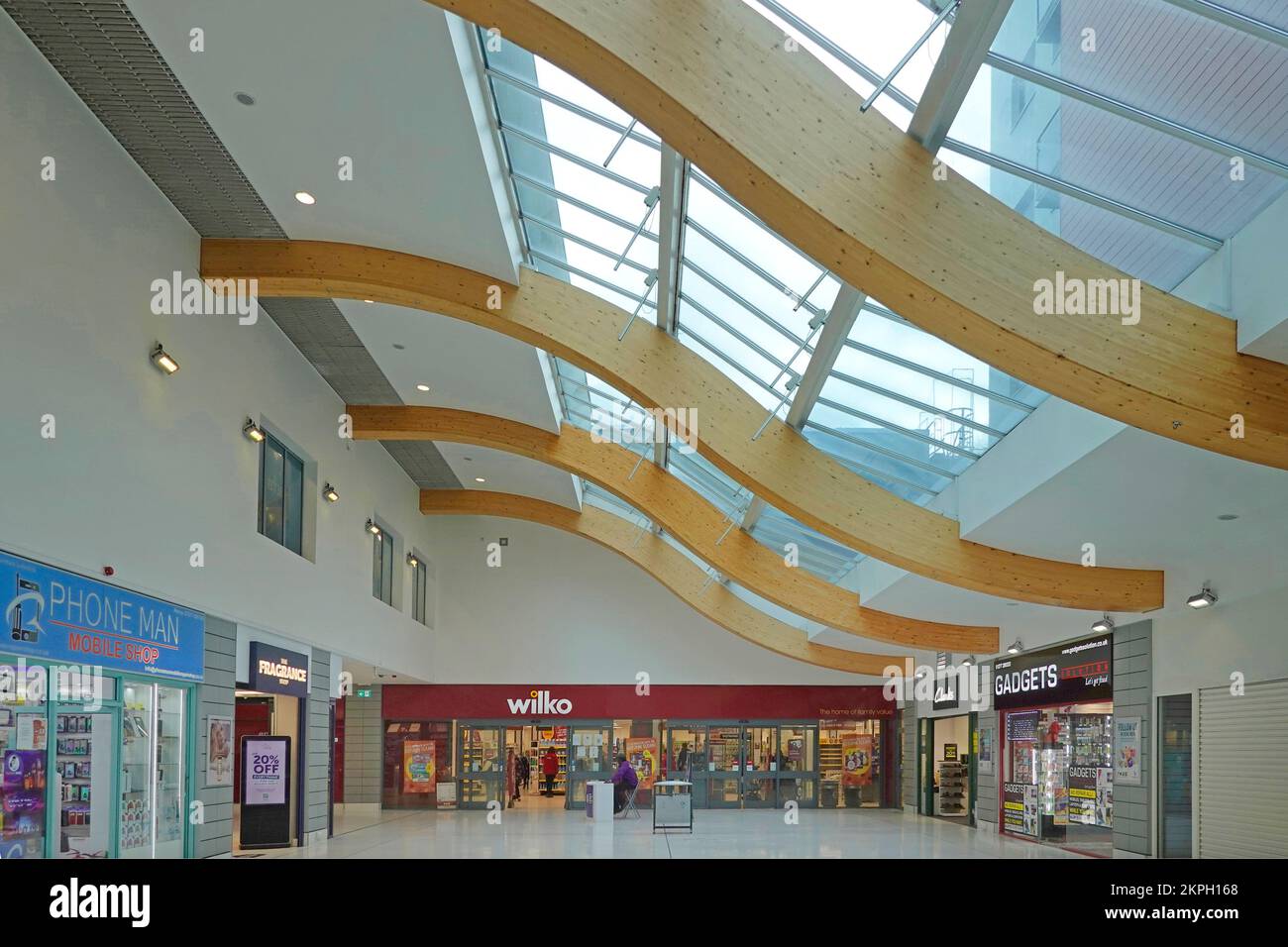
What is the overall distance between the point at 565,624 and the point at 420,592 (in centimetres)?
371

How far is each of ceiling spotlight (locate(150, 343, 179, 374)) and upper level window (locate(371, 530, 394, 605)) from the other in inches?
411

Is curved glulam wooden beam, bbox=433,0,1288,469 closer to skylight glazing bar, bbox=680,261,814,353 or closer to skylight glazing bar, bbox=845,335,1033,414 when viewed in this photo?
skylight glazing bar, bbox=845,335,1033,414

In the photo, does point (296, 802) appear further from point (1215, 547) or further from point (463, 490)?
point (1215, 547)

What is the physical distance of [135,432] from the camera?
10.7m

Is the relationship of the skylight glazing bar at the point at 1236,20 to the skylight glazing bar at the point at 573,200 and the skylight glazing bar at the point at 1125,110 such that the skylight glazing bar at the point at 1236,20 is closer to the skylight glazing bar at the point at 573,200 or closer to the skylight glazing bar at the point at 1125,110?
the skylight glazing bar at the point at 1125,110

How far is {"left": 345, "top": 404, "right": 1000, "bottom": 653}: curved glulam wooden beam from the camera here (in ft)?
61.2

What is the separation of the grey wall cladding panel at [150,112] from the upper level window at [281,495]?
213 centimetres

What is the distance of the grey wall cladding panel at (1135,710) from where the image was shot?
14.8m

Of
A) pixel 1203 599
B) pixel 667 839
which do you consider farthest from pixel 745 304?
pixel 667 839

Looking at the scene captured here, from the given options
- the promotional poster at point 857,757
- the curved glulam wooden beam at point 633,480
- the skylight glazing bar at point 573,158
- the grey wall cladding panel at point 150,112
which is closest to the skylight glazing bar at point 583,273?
the skylight glazing bar at point 573,158

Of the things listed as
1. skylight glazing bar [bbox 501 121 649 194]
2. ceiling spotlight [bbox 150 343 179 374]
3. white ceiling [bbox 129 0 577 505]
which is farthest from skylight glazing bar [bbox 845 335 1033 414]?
ceiling spotlight [bbox 150 343 179 374]

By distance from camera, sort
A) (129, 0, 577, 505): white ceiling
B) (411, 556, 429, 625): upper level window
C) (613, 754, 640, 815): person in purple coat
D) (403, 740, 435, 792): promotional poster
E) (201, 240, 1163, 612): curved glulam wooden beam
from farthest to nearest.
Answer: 1. (403, 740, 435, 792): promotional poster
2. (411, 556, 429, 625): upper level window
3. (613, 754, 640, 815): person in purple coat
4. (201, 240, 1163, 612): curved glulam wooden beam
5. (129, 0, 577, 505): white ceiling

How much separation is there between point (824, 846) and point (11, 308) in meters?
14.2

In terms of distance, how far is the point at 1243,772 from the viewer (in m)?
12.7
